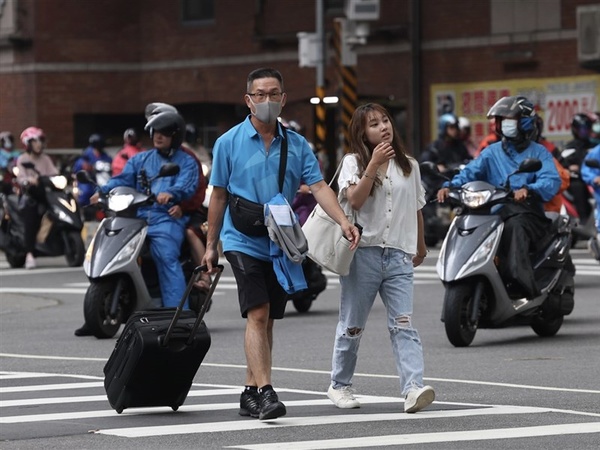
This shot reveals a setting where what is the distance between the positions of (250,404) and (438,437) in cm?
129

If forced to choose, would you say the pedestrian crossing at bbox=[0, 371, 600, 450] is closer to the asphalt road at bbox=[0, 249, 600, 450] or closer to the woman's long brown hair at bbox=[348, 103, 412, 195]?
the asphalt road at bbox=[0, 249, 600, 450]

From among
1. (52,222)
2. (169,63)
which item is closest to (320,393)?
(52,222)

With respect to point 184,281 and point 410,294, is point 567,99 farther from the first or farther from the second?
point 410,294

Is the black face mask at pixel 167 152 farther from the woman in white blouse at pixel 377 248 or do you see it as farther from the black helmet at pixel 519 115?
the woman in white blouse at pixel 377 248

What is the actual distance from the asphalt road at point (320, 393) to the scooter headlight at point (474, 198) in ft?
3.66

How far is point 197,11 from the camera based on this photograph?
41656 millimetres

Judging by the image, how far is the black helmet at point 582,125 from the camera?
25344mm

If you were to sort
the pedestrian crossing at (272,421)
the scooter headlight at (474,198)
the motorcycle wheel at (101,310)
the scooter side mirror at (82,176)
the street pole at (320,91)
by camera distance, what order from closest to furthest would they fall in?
the pedestrian crossing at (272,421), the scooter headlight at (474,198), the motorcycle wheel at (101,310), the scooter side mirror at (82,176), the street pole at (320,91)

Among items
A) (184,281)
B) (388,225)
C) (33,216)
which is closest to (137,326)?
(388,225)

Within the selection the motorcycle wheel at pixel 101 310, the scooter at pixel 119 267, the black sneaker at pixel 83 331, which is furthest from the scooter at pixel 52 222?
the motorcycle wheel at pixel 101 310

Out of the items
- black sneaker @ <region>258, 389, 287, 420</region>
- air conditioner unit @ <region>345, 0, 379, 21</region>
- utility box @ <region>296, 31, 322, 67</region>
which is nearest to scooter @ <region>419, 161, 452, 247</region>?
air conditioner unit @ <region>345, 0, 379, 21</region>

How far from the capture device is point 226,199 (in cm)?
1048

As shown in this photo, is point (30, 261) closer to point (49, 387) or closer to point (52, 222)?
point (52, 222)

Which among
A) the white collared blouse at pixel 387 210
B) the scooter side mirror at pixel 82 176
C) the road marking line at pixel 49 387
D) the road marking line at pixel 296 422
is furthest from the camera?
the scooter side mirror at pixel 82 176
